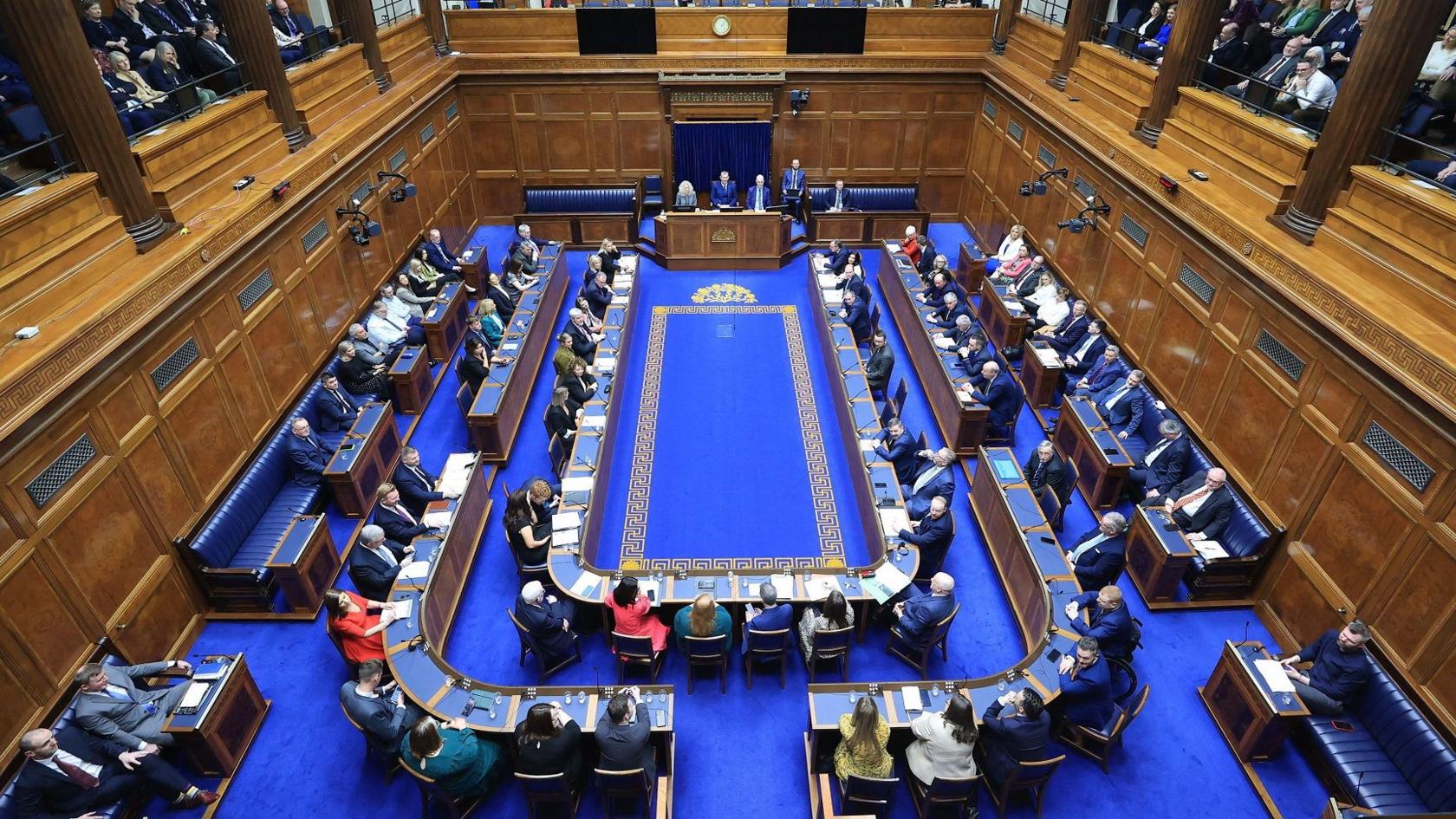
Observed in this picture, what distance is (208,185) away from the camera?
800 centimetres

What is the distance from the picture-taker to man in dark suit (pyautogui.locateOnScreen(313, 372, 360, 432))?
9.09 m

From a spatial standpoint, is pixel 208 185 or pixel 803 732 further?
pixel 208 185

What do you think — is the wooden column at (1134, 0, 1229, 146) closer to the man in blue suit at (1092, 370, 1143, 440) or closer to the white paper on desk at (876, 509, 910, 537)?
the man in blue suit at (1092, 370, 1143, 440)

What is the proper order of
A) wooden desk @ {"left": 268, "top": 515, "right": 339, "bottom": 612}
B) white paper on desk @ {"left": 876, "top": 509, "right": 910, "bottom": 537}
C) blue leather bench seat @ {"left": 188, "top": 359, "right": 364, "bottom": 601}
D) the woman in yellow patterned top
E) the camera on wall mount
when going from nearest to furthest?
the woman in yellow patterned top
wooden desk @ {"left": 268, "top": 515, "right": 339, "bottom": 612}
blue leather bench seat @ {"left": 188, "top": 359, "right": 364, "bottom": 601}
white paper on desk @ {"left": 876, "top": 509, "right": 910, "bottom": 537}
the camera on wall mount

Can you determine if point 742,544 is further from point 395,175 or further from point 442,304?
point 395,175

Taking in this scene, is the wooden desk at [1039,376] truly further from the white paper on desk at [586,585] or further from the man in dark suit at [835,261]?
the white paper on desk at [586,585]

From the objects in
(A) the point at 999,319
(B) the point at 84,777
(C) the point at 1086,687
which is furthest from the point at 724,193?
(B) the point at 84,777

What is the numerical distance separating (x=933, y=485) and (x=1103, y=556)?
1678 millimetres

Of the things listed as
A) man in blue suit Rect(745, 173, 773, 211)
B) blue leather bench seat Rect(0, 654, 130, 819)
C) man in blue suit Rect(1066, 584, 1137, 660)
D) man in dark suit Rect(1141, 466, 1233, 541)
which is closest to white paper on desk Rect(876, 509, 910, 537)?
man in blue suit Rect(1066, 584, 1137, 660)

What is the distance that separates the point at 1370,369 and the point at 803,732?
5414mm

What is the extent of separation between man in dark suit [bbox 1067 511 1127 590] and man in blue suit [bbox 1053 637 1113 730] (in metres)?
1.27

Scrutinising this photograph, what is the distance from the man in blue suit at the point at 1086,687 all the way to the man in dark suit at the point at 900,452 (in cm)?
287

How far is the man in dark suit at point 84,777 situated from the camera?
16.6 feet

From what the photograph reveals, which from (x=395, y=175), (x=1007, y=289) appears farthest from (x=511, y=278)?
(x=1007, y=289)
